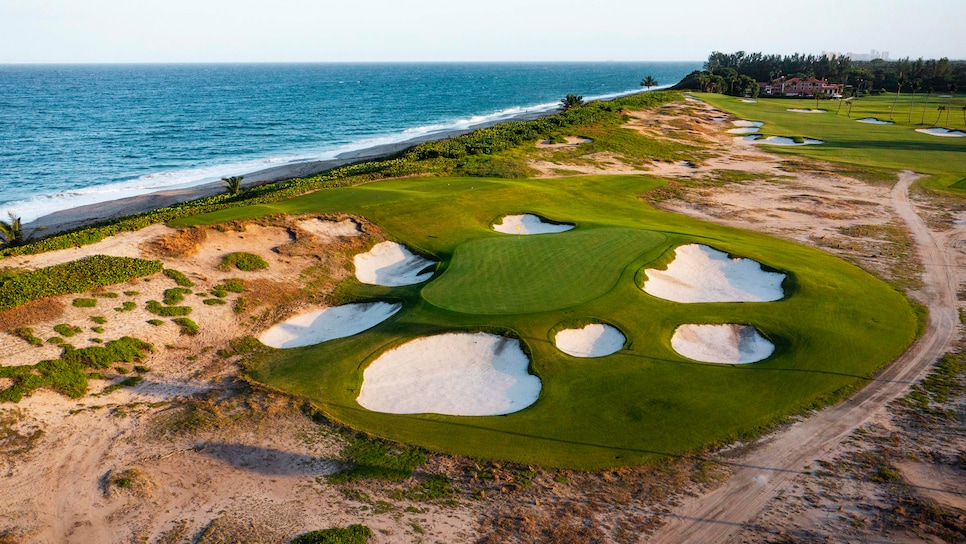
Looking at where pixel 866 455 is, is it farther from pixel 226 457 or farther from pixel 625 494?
pixel 226 457

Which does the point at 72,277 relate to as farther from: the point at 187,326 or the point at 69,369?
the point at 69,369

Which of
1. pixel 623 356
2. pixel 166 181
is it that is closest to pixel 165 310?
pixel 623 356

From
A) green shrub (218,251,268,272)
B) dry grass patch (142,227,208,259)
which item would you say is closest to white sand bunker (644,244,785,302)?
green shrub (218,251,268,272)

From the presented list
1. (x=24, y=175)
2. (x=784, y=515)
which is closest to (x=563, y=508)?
(x=784, y=515)

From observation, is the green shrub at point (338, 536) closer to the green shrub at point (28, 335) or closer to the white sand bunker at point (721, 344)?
the white sand bunker at point (721, 344)

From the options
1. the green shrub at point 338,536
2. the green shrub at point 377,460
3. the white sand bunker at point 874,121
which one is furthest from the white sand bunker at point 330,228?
the white sand bunker at point 874,121

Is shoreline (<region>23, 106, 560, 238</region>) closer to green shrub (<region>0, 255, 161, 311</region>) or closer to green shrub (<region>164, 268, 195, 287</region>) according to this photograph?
green shrub (<region>0, 255, 161, 311</region>)
